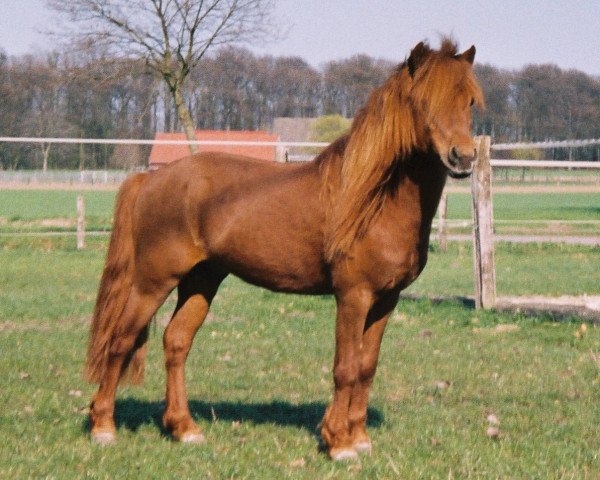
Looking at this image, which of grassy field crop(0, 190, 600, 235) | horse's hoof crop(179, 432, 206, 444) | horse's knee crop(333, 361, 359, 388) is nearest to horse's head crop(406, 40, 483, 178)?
horse's knee crop(333, 361, 359, 388)

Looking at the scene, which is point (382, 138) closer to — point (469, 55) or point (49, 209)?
point (469, 55)

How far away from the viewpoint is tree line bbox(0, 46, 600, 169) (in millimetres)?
31125

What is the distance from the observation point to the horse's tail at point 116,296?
16.9 ft

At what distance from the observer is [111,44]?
2789 cm

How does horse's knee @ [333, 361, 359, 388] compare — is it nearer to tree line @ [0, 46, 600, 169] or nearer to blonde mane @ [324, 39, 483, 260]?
blonde mane @ [324, 39, 483, 260]

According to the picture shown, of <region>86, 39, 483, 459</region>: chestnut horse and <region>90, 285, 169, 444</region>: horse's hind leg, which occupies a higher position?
<region>86, 39, 483, 459</region>: chestnut horse

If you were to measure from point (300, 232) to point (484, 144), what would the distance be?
5.75 meters

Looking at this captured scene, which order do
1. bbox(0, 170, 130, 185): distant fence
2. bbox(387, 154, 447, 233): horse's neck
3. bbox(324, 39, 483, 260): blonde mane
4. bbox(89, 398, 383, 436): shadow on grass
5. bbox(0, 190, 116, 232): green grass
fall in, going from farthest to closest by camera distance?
bbox(0, 170, 130, 185): distant fence, bbox(0, 190, 116, 232): green grass, bbox(89, 398, 383, 436): shadow on grass, bbox(387, 154, 447, 233): horse's neck, bbox(324, 39, 483, 260): blonde mane

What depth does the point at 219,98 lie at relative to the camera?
6228 cm

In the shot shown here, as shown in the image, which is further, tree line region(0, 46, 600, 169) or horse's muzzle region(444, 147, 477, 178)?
tree line region(0, 46, 600, 169)

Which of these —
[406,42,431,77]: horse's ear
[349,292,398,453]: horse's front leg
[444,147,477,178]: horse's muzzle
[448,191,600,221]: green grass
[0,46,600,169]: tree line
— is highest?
[0,46,600,169]: tree line

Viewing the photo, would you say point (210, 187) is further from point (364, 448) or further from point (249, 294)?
point (249, 294)

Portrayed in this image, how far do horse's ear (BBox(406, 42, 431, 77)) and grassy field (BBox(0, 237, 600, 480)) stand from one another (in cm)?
204

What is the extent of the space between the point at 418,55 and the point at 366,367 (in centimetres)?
171
